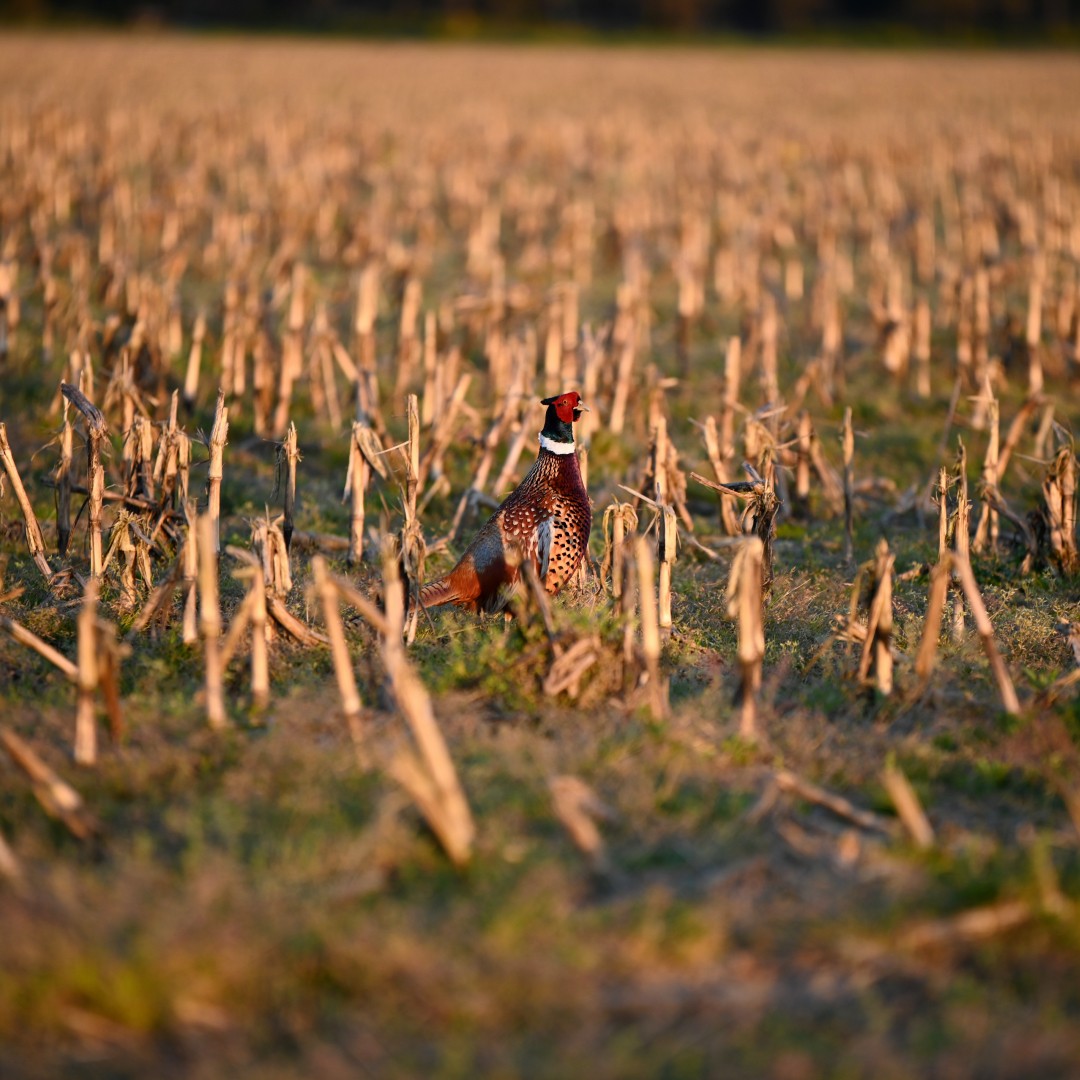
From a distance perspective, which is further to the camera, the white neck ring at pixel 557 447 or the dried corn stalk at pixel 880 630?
the white neck ring at pixel 557 447

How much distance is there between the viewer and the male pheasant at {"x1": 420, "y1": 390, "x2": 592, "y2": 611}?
5535 mm

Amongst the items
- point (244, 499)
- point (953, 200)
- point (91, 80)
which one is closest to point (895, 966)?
point (244, 499)

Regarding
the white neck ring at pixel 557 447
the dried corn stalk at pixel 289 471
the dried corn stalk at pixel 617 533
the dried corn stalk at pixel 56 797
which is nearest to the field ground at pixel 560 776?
the dried corn stalk at pixel 56 797

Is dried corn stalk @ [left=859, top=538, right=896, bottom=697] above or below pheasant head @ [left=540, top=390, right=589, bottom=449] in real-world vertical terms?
below

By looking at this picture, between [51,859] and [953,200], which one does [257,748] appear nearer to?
[51,859]

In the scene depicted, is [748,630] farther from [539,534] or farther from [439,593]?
[439,593]

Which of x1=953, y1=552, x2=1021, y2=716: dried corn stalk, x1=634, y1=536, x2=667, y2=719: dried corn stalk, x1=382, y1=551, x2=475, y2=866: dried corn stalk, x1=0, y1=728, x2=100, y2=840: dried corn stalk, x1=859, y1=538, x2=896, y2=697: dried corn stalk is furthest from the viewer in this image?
x1=859, y1=538, x2=896, y2=697: dried corn stalk

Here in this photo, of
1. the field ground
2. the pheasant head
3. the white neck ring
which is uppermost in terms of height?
the pheasant head

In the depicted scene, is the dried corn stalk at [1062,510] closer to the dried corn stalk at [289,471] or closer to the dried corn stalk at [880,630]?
the dried corn stalk at [880,630]

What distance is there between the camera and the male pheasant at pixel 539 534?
5535 millimetres

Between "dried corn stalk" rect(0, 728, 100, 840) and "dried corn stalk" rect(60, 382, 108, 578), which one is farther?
"dried corn stalk" rect(60, 382, 108, 578)

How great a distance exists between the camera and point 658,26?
5747cm

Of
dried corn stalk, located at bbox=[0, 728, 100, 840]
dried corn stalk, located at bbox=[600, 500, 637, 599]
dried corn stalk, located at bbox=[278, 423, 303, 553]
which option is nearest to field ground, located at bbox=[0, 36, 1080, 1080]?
dried corn stalk, located at bbox=[0, 728, 100, 840]

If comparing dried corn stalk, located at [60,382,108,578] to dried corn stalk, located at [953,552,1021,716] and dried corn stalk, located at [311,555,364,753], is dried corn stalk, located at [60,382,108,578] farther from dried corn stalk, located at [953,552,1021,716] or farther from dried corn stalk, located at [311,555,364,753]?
dried corn stalk, located at [953,552,1021,716]
